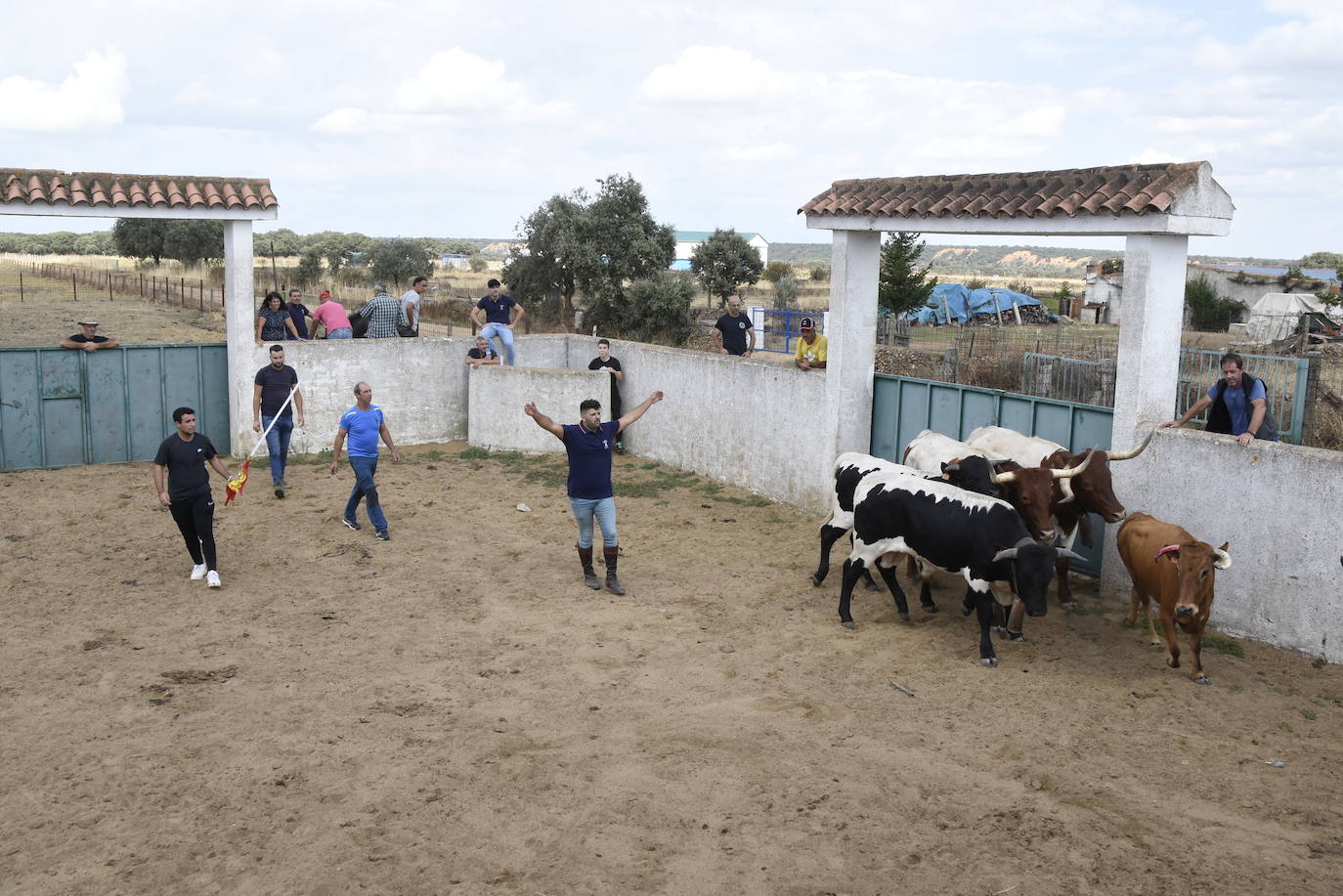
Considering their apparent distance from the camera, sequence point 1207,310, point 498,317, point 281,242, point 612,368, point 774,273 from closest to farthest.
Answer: point 612,368, point 498,317, point 1207,310, point 774,273, point 281,242

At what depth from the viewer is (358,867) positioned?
589 centimetres

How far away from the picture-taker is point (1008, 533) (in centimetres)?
893

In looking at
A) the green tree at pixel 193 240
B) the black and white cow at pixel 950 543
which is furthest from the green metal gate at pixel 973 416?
the green tree at pixel 193 240

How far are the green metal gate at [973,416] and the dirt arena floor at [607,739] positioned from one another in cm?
167

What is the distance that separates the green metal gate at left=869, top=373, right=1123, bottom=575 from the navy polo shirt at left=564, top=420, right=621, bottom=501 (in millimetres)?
3708

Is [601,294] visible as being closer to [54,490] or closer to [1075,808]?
[54,490]

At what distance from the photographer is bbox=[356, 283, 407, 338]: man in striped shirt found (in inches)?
697

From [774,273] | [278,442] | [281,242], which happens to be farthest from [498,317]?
[281,242]

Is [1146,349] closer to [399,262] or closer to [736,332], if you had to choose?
[736,332]

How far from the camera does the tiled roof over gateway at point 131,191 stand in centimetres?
1489

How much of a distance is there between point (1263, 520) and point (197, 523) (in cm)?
893

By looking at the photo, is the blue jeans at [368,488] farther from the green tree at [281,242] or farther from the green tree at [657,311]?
the green tree at [281,242]

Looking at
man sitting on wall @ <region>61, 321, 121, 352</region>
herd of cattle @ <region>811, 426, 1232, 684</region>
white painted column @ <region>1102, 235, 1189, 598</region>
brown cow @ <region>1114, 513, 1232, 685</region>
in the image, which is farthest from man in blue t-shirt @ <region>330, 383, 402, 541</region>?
brown cow @ <region>1114, 513, 1232, 685</region>

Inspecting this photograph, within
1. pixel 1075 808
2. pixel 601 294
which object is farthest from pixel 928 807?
pixel 601 294
